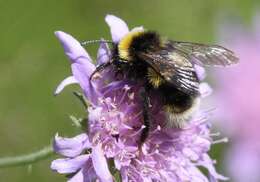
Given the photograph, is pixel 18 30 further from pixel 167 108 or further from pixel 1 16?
pixel 167 108

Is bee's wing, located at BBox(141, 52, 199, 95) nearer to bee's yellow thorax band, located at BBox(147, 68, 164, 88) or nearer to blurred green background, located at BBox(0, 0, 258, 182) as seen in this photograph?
bee's yellow thorax band, located at BBox(147, 68, 164, 88)

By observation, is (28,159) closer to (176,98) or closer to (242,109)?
(176,98)

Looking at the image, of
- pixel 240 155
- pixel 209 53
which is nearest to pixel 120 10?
pixel 240 155

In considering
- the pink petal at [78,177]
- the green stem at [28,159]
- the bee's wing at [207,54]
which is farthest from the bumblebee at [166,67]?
the green stem at [28,159]

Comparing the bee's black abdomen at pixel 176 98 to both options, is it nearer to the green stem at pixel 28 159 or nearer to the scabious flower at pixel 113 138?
the scabious flower at pixel 113 138

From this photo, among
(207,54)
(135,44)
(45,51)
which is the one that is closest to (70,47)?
(135,44)
